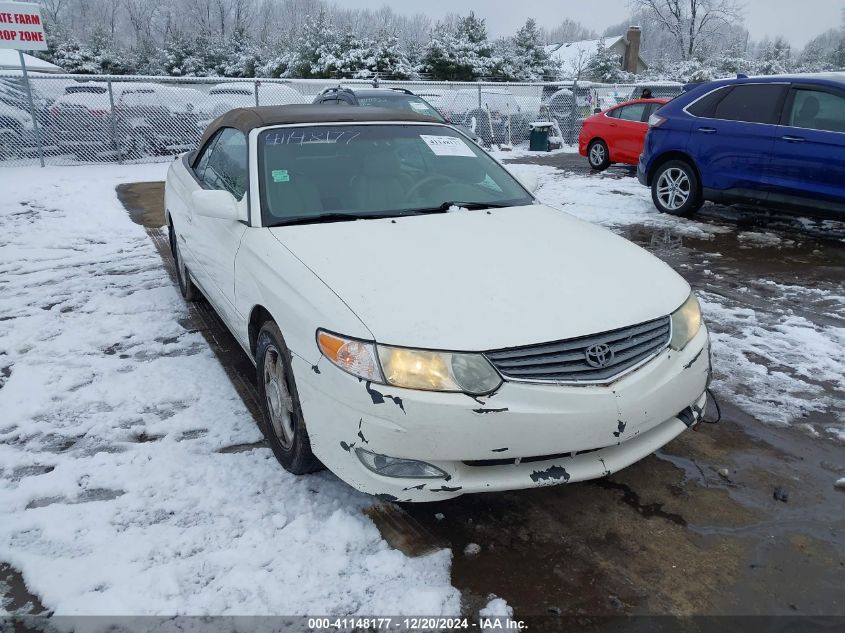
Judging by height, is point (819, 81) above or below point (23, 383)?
above

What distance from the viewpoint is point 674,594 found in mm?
2283

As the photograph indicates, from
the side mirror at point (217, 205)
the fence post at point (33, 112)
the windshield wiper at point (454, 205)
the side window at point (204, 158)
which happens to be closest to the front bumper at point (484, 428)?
the side mirror at point (217, 205)

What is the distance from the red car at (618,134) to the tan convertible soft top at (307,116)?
9348mm

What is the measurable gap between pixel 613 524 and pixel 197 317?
11.5 feet

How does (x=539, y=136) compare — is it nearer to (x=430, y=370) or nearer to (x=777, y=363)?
(x=777, y=363)

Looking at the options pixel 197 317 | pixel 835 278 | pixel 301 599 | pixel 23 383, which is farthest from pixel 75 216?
pixel 835 278

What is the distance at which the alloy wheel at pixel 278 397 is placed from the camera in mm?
2844

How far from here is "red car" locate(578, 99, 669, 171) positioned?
12359 millimetres

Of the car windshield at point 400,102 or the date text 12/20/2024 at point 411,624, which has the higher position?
the car windshield at point 400,102

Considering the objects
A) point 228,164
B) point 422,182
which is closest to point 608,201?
point 422,182

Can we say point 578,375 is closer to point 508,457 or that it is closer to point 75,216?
point 508,457

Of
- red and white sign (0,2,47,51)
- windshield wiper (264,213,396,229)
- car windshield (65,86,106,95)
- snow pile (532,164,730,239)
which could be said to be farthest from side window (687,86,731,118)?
red and white sign (0,2,47,51)

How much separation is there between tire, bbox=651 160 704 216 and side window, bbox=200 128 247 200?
6173 mm

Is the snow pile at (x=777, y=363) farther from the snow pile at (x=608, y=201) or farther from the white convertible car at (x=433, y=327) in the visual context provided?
the snow pile at (x=608, y=201)
